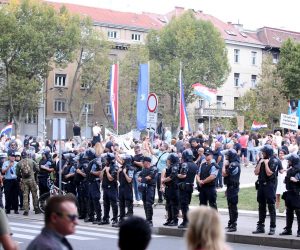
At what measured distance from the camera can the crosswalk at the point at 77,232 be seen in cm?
1546

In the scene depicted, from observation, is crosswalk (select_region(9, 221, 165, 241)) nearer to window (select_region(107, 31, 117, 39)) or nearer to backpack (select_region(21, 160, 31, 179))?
backpack (select_region(21, 160, 31, 179))

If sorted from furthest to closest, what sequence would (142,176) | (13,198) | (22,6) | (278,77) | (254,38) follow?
1. (254,38)
2. (278,77)
3. (22,6)
4. (13,198)
5. (142,176)

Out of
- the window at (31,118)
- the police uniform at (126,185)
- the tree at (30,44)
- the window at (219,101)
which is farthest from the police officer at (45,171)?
the window at (219,101)

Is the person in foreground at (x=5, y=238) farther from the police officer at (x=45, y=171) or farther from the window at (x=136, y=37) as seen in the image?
the window at (x=136, y=37)

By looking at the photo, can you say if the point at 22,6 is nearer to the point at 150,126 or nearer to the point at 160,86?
the point at 160,86

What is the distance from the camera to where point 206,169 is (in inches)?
617

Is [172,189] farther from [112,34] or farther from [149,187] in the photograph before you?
[112,34]

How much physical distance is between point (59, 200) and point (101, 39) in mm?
64825

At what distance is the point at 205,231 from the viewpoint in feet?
14.9

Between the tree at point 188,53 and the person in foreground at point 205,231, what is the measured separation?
6570 cm

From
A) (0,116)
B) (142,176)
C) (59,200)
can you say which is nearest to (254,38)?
(0,116)

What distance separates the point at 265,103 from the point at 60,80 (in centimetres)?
2274

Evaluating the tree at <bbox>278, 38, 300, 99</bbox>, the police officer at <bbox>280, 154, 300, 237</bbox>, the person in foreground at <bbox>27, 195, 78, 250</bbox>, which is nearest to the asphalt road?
the police officer at <bbox>280, 154, 300, 237</bbox>

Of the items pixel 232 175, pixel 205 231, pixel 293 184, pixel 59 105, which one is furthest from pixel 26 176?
pixel 59 105
